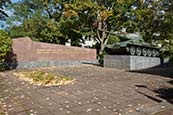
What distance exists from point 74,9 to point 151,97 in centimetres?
2058

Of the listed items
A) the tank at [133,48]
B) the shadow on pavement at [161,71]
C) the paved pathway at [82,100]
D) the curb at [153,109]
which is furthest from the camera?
the tank at [133,48]

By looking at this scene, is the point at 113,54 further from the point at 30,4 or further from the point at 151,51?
the point at 30,4

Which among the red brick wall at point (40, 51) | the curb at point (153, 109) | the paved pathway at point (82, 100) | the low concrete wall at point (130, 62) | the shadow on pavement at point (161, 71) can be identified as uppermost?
the red brick wall at point (40, 51)

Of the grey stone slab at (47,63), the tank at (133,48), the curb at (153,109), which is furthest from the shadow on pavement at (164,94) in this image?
the grey stone slab at (47,63)

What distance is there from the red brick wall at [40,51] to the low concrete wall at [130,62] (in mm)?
4970

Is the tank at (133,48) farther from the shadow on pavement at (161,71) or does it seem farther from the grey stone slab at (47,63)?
the grey stone slab at (47,63)

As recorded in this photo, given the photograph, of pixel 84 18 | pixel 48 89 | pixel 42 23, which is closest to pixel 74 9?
pixel 84 18

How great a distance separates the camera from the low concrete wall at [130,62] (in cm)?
1914

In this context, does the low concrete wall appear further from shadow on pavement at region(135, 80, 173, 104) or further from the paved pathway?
shadow on pavement at region(135, 80, 173, 104)

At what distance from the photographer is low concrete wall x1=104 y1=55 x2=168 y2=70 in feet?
62.8

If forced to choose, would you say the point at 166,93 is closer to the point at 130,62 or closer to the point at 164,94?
the point at 164,94

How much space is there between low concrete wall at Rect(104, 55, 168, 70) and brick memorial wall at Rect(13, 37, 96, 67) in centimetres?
486

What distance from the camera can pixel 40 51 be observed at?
76.6 ft

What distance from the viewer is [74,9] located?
27406 mm
